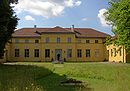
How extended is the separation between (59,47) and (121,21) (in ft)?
140

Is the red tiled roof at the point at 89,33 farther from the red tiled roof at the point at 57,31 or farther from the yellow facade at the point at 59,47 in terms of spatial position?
the yellow facade at the point at 59,47

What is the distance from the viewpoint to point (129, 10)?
32.3 meters

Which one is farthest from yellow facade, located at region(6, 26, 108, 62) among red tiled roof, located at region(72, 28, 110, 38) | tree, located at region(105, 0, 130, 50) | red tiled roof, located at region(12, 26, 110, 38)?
tree, located at region(105, 0, 130, 50)

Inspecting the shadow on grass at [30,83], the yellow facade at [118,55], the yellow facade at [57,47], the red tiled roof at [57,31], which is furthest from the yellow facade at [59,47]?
the shadow on grass at [30,83]

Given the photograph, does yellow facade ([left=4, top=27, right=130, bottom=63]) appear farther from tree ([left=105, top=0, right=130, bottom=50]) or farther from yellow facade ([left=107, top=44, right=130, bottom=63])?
tree ([left=105, top=0, right=130, bottom=50])

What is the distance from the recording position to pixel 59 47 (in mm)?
76062

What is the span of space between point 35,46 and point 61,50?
6.03 meters

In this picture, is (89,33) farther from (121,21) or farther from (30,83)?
(30,83)

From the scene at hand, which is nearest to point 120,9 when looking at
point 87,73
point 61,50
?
point 87,73

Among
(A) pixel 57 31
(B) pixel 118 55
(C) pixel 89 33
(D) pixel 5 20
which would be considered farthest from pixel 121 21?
(C) pixel 89 33

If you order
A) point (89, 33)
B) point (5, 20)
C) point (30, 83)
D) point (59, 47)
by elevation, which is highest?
point (89, 33)

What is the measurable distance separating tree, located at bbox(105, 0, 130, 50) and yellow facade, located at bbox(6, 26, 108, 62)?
38870mm

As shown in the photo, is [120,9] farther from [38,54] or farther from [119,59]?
[38,54]

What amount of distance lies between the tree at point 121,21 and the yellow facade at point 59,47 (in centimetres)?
3887
